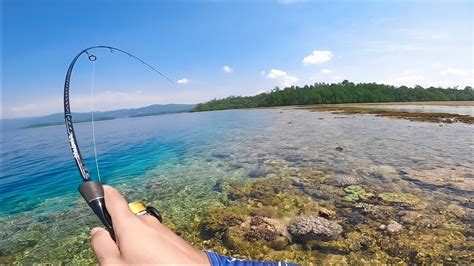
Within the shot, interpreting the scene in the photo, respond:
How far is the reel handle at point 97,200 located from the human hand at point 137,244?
74mm

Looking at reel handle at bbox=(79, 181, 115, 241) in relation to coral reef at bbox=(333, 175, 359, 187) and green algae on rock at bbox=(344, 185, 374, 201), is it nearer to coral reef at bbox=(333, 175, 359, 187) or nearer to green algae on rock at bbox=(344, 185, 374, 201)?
green algae on rock at bbox=(344, 185, 374, 201)

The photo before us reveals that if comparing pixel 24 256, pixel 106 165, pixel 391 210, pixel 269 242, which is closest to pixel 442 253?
pixel 391 210

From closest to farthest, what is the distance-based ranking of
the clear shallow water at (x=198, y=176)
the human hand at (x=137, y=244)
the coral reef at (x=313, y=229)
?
the human hand at (x=137, y=244) → the coral reef at (x=313, y=229) → the clear shallow water at (x=198, y=176)

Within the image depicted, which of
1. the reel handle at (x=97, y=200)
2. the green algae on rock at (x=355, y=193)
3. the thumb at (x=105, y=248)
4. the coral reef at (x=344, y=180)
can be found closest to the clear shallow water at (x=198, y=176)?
the coral reef at (x=344, y=180)

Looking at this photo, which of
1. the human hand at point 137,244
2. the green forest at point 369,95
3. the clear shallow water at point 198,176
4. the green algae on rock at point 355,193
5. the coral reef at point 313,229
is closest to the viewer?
the human hand at point 137,244

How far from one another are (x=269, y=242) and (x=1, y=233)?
32.9 ft

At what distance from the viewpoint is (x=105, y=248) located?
6.76ft

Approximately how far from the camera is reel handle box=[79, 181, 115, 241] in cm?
228

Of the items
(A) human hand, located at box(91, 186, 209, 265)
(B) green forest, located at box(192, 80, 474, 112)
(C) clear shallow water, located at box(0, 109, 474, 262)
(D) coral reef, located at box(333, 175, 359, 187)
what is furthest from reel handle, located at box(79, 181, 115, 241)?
(B) green forest, located at box(192, 80, 474, 112)

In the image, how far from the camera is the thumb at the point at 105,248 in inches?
79.4

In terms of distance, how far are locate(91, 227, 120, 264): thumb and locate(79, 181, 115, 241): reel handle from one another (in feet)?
0.25

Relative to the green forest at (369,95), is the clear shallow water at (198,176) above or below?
below

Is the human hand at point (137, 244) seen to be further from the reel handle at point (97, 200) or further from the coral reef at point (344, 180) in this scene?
the coral reef at point (344, 180)

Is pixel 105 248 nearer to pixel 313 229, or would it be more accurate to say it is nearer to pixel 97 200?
pixel 97 200
